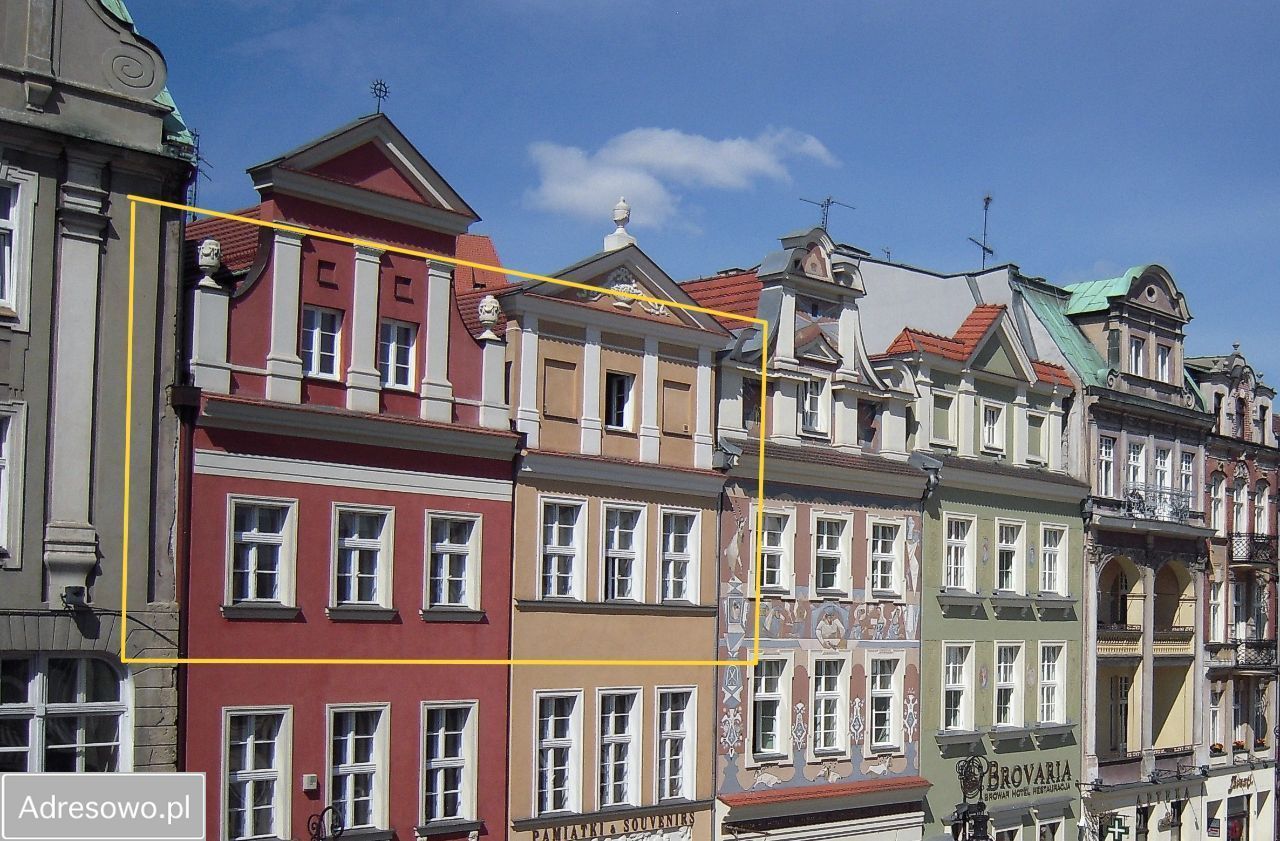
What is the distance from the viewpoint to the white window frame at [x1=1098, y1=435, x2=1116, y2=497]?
42.0 m

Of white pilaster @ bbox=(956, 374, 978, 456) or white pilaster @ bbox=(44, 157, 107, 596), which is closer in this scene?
white pilaster @ bbox=(44, 157, 107, 596)

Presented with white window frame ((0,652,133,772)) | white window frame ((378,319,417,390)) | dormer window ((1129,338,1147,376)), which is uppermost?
dormer window ((1129,338,1147,376))

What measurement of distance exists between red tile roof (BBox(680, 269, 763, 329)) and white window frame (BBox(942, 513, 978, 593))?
23.4ft

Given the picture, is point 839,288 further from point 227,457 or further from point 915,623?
point 227,457

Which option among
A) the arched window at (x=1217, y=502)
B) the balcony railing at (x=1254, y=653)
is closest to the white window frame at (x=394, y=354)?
the arched window at (x=1217, y=502)

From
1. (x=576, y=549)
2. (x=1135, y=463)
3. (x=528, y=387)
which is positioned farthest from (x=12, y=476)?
(x=1135, y=463)

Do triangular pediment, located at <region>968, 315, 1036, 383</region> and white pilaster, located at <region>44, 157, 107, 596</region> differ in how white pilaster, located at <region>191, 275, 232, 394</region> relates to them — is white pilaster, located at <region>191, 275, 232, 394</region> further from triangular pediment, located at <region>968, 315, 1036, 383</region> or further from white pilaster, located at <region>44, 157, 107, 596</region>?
triangular pediment, located at <region>968, 315, 1036, 383</region>

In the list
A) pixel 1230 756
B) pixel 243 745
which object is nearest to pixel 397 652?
pixel 243 745

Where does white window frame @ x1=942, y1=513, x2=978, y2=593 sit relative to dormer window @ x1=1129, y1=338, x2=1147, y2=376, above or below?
below

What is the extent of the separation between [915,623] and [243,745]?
54.5 feet

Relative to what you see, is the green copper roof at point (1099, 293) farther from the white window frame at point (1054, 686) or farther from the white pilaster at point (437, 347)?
the white pilaster at point (437, 347)

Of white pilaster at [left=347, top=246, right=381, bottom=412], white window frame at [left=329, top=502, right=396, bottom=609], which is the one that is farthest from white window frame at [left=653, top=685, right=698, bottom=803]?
white pilaster at [left=347, top=246, right=381, bottom=412]

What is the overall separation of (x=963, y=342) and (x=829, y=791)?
11.4m

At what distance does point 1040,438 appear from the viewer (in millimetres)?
40812
